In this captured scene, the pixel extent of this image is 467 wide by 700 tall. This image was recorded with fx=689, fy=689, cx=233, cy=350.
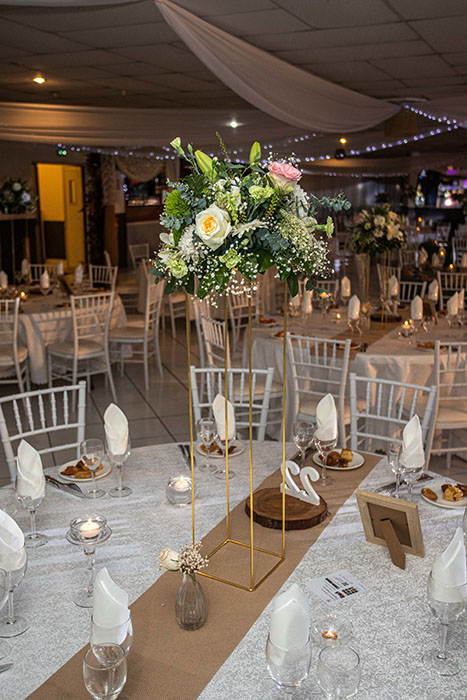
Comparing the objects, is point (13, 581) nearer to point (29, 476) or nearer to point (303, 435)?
point (29, 476)

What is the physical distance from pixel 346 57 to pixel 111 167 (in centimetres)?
767

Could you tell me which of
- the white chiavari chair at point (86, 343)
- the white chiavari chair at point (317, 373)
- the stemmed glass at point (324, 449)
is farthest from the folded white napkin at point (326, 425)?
the white chiavari chair at point (86, 343)

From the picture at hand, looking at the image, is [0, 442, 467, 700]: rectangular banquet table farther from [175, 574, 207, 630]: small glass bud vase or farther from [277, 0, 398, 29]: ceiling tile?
[277, 0, 398, 29]: ceiling tile

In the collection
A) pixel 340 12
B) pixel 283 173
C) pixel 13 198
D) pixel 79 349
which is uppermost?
pixel 340 12

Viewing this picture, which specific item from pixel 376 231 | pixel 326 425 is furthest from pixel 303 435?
pixel 376 231

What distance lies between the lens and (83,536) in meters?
Answer: 1.94

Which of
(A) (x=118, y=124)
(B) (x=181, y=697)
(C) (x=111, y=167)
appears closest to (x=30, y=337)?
(A) (x=118, y=124)

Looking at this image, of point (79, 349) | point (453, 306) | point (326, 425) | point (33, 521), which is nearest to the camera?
point (33, 521)

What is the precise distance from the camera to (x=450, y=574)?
1.66 meters

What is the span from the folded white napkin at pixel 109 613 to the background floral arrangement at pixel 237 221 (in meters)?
0.74

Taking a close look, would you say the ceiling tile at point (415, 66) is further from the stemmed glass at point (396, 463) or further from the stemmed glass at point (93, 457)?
the stemmed glass at point (93, 457)

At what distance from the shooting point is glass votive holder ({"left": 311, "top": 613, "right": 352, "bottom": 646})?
1.61 m

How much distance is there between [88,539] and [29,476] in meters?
0.39

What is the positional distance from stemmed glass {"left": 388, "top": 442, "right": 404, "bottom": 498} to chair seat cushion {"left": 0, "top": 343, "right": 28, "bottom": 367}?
13.0ft
